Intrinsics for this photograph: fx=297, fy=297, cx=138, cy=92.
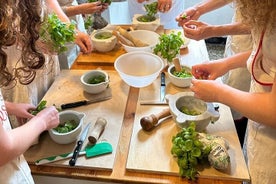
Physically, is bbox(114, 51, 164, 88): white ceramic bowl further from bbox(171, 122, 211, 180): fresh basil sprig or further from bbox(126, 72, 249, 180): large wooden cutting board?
bbox(171, 122, 211, 180): fresh basil sprig

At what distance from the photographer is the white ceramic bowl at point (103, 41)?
4.43ft

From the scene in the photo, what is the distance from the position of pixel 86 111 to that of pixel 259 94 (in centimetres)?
57

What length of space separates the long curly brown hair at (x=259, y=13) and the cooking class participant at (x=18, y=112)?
0.53m

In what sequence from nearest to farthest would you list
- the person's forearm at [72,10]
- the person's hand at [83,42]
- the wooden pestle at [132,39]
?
the person's hand at [83,42] → the wooden pestle at [132,39] → the person's forearm at [72,10]

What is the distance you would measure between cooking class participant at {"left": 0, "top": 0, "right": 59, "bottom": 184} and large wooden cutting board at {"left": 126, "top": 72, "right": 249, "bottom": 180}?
250 mm

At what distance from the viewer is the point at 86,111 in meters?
1.04

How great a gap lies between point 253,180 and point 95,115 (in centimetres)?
53

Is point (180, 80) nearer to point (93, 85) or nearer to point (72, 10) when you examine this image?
point (93, 85)

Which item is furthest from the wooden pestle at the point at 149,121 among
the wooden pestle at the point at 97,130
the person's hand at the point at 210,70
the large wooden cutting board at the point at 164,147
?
the person's hand at the point at 210,70

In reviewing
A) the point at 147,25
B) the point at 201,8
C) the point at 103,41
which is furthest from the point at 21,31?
the point at 201,8

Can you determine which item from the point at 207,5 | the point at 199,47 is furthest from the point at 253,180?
the point at 207,5

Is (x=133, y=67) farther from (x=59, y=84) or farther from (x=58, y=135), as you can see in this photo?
(x=58, y=135)

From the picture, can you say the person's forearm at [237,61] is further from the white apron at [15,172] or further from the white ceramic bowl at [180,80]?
the white apron at [15,172]

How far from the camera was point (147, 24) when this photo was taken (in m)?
1.47
